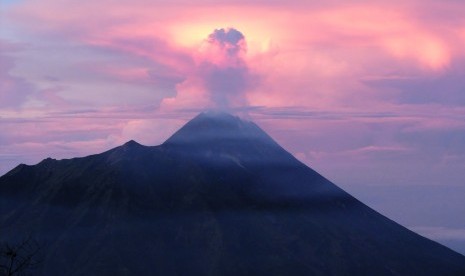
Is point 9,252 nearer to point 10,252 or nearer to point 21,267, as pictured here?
point 10,252

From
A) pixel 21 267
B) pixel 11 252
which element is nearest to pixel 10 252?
pixel 11 252

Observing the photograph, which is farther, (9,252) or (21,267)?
(21,267)

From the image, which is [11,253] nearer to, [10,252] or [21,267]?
[10,252]

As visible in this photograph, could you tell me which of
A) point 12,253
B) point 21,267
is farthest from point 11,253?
point 21,267

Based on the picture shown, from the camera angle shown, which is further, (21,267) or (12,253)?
(21,267)

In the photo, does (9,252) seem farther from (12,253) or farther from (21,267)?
(21,267)

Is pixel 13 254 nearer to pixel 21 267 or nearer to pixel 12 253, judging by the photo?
pixel 12 253

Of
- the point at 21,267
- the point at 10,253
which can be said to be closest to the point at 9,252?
the point at 10,253

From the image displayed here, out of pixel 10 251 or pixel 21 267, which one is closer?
pixel 10 251
